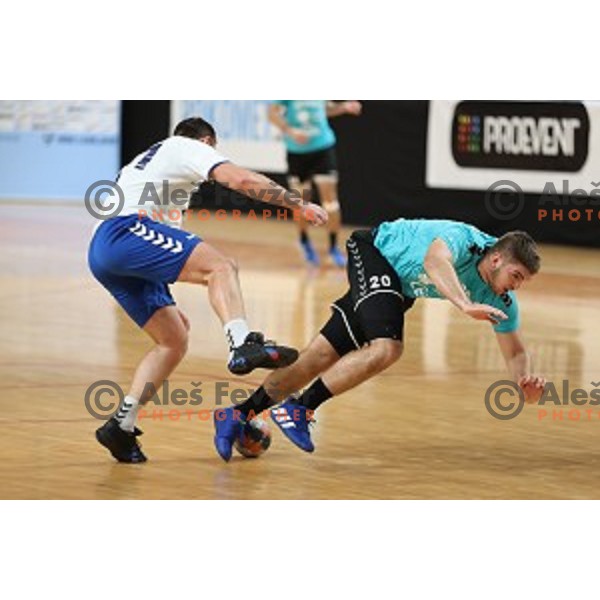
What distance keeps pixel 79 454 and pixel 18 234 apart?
12.2 m

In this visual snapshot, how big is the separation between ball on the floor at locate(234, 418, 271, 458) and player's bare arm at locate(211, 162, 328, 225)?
153cm

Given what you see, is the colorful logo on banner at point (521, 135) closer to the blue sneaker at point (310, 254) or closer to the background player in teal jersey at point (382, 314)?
the blue sneaker at point (310, 254)

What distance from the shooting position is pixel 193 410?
400 inches

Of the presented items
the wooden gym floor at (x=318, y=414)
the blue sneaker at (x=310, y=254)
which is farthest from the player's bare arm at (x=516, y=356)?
the blue sneaker at (x=310, y=254)

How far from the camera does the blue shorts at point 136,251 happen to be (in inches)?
314

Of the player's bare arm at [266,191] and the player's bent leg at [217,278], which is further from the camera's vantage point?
the player's bent leg at [217,278]

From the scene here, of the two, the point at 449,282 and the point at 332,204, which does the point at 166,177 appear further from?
the point at 332,204

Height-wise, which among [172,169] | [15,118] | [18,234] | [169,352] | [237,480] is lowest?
[237,480]

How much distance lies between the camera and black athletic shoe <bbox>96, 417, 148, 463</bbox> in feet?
27.9

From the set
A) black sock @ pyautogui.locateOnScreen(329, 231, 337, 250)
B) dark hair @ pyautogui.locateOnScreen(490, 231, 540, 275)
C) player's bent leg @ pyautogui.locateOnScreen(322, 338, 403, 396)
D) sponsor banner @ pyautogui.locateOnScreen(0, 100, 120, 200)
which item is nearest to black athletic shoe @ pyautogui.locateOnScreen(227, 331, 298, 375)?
player's bent leg @ pyautogui.locateOnScreen(322, 338, 403, 396)

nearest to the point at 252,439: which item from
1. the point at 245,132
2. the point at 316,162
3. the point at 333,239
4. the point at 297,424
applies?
the point at 297,424

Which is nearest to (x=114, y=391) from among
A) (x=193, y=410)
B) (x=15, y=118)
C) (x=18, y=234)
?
(x=193, y=410)

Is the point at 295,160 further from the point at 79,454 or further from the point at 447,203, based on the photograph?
the point at 79,454

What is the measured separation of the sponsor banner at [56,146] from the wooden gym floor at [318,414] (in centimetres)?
695
